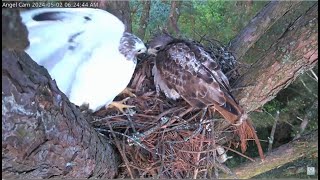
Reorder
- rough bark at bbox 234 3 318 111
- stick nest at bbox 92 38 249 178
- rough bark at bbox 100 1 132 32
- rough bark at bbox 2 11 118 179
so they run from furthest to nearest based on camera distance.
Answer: rough bark at bbox 100 1 132 32 → stick nest at bbox 92 38 249 178 → rough bark at bbox 234 3 318 111 → rough bark at bbox 2 11 118 179

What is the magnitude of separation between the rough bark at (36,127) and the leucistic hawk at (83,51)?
31 cm

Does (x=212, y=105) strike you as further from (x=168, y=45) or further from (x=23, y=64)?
(x=23, y=64)

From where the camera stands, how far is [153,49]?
209cm

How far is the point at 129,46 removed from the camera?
1.95 m

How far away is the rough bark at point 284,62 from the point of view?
177 cm

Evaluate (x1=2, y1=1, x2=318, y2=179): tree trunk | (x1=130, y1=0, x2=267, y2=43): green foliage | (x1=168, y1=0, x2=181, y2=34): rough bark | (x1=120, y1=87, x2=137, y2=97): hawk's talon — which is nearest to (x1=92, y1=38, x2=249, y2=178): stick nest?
(x1=120, y1=87, x2=137, y2=97): hawk's talon

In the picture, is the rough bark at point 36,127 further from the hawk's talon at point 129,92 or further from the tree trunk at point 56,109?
the hawk's talon at point 129,92

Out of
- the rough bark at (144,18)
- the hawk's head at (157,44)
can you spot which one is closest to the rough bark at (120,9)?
the hawk's head at (157,44)

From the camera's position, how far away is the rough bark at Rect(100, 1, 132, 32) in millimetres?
2250

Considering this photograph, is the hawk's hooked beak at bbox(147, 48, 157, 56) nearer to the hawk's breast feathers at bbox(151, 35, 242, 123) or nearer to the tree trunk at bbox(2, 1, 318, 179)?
the hawk's breast feathers at bbox(151, 35, 242, 123)

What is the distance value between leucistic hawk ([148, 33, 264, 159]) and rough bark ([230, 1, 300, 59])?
14.2 inches

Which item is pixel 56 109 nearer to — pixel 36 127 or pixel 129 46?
pixel 36 127

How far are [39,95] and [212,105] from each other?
0.93 metres

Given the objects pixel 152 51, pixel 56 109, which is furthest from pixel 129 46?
pixel 56 109
